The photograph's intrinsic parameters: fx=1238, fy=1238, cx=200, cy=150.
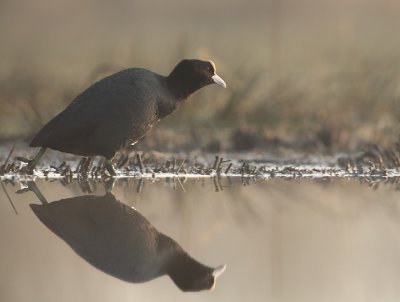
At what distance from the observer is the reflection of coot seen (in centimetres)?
560

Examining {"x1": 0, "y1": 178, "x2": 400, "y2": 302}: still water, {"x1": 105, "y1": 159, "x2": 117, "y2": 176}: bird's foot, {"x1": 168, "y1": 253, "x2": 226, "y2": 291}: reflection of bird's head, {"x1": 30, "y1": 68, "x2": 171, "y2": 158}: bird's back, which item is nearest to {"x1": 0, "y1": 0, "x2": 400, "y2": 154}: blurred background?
{"x1": 105, "y1": 159, "x2": 117, "y2": 176}: bird's foot

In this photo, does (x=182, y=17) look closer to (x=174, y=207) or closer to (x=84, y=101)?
(x=84, y=101)

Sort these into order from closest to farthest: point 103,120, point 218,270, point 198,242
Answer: point 218,270, point 198,242, point 103,120

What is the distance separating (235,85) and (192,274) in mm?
7605

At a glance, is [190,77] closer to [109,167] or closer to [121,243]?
[109,167]

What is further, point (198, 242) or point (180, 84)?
point (180, 84)

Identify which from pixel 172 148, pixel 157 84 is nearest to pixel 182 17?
pixel 172 148

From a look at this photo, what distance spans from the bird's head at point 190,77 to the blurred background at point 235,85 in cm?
125

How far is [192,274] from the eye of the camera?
568 cm

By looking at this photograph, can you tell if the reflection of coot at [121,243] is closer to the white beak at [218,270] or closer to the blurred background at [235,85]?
the white beak at [218,270]

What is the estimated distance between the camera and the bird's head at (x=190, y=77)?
1017 centimetres

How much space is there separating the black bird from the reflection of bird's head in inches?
127

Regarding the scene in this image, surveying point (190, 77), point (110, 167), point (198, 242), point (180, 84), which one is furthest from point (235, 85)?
point (198, 242)

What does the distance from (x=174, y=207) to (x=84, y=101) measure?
1.62 meters
